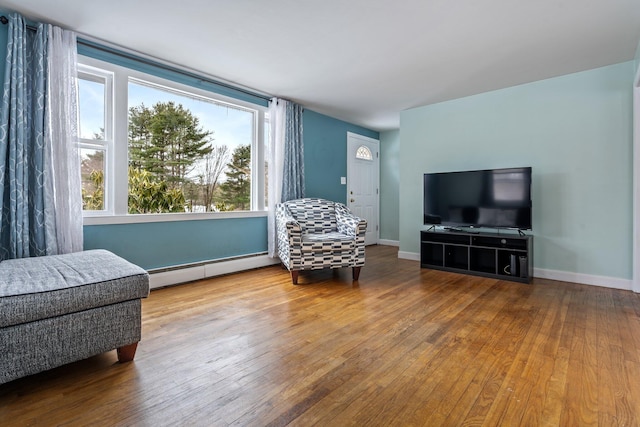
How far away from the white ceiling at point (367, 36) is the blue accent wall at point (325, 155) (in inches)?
45.7

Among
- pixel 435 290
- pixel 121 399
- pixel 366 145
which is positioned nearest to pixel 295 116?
pixel 366 145

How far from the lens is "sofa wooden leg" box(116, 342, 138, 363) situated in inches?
67.6

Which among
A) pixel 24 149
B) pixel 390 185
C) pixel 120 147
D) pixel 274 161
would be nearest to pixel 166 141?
pixel 120 147

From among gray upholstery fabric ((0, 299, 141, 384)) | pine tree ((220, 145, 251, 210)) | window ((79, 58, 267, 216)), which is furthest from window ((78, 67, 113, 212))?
gray upholstery fabric ((0, 299, 141, 384))

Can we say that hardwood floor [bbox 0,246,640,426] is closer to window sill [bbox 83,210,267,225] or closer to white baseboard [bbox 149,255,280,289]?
white baseboard [bbox 149,255,280,289]

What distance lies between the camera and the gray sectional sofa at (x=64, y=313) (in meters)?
1.39

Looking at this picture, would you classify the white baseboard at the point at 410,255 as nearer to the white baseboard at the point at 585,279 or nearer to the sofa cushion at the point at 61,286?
the white baseboard at the point at 585,279

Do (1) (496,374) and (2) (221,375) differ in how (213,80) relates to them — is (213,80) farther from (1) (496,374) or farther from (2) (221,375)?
(1) (496,374)

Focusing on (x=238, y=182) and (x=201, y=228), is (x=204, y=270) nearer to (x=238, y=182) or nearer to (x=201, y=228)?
(x=201, y=228)

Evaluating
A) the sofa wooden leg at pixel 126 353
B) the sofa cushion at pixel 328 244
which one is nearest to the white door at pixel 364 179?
the sofa cushion at pixel 328 244

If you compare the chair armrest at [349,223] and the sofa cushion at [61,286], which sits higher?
the chair armrest at [349,223]

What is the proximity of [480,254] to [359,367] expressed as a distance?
2.95 meters

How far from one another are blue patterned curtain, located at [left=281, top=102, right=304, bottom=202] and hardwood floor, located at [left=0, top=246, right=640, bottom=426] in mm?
1887

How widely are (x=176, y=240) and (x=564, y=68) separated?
4480 mm
